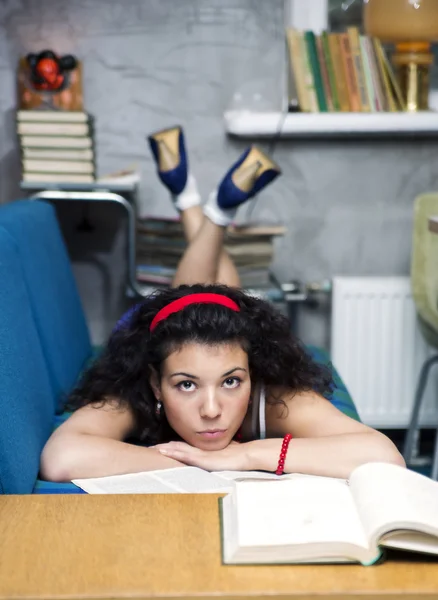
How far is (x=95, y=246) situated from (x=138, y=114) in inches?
17.4

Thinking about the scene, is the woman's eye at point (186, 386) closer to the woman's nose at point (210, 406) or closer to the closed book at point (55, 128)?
the woman's nose at point (210, 406)

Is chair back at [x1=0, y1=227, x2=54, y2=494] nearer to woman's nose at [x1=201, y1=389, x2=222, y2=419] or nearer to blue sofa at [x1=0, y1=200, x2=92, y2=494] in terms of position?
blue sofa at [x1=0, y1=200, x2=92, y2=494]

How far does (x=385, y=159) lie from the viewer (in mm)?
2854

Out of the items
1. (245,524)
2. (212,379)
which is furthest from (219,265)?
(245,524)

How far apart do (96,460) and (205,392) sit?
0.68ft

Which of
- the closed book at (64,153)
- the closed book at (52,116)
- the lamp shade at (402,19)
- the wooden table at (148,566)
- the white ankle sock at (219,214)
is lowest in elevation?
the white ankle sock at (219,214)

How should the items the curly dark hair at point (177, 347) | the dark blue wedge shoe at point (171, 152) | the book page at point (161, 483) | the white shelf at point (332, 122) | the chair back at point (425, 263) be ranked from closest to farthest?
the book page at point (161, 483), the curly dark hair at point (177, 347), the dark blue wedge shoe at point (171, 152), the chair back at point (425, 263), the white shelf at point (332, 122)

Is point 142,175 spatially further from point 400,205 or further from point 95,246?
point 400,205

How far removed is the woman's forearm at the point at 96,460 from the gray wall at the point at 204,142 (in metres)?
1.47

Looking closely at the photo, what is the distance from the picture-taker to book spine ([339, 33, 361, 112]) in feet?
8.70

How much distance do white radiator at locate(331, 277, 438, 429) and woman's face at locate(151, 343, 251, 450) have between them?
1.35m

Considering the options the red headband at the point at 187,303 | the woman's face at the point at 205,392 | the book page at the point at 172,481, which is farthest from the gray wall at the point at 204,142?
the book page at the point at 172,481

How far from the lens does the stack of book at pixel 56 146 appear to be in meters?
2.48

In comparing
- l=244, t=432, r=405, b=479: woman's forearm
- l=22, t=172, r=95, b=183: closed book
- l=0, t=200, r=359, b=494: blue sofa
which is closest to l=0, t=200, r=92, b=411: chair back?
l=0, t=200, r=359, b=494: blue sofa
